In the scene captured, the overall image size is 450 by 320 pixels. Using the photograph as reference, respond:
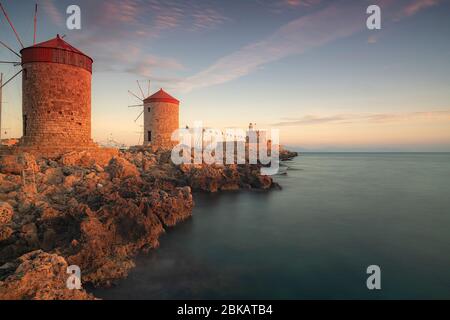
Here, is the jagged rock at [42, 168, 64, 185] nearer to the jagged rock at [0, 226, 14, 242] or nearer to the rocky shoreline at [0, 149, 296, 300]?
the rocky shoreline at [0, 149, 296, 300]

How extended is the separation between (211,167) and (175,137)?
29.5 feet

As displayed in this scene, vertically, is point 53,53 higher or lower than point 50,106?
higher

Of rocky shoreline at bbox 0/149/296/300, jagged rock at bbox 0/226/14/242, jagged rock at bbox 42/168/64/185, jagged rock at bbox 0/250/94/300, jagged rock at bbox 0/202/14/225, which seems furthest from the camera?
jagged rock at bbox 42/168/64/185

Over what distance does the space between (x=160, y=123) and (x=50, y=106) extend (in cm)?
1305

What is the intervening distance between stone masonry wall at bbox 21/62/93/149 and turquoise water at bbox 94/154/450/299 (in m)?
9.32

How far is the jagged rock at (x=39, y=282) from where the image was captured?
444 cm

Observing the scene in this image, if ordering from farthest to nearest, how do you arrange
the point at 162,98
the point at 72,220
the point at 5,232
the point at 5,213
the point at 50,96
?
the point at 162,98 < the point at 50,96 < the point at 72,220 < the point at 5,213 < the point at 5,232

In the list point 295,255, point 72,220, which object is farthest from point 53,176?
point 295,255

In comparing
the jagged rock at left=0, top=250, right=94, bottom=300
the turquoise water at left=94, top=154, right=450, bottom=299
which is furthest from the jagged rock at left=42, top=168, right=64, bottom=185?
the jagged rock at left=0, top=250, right=94, bottom=300

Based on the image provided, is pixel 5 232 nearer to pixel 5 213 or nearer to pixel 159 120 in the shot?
pixel 5 213

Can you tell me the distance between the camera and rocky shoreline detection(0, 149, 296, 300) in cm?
512

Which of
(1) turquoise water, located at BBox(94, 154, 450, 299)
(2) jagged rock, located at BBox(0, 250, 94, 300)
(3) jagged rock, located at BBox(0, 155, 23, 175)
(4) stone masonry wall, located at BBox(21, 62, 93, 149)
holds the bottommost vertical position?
(1) turquoise water, located at BBox(94, 154, 450, 299)

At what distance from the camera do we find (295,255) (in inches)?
341

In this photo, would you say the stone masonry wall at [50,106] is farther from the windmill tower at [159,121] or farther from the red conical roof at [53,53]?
the windmill tower at [159,121]
